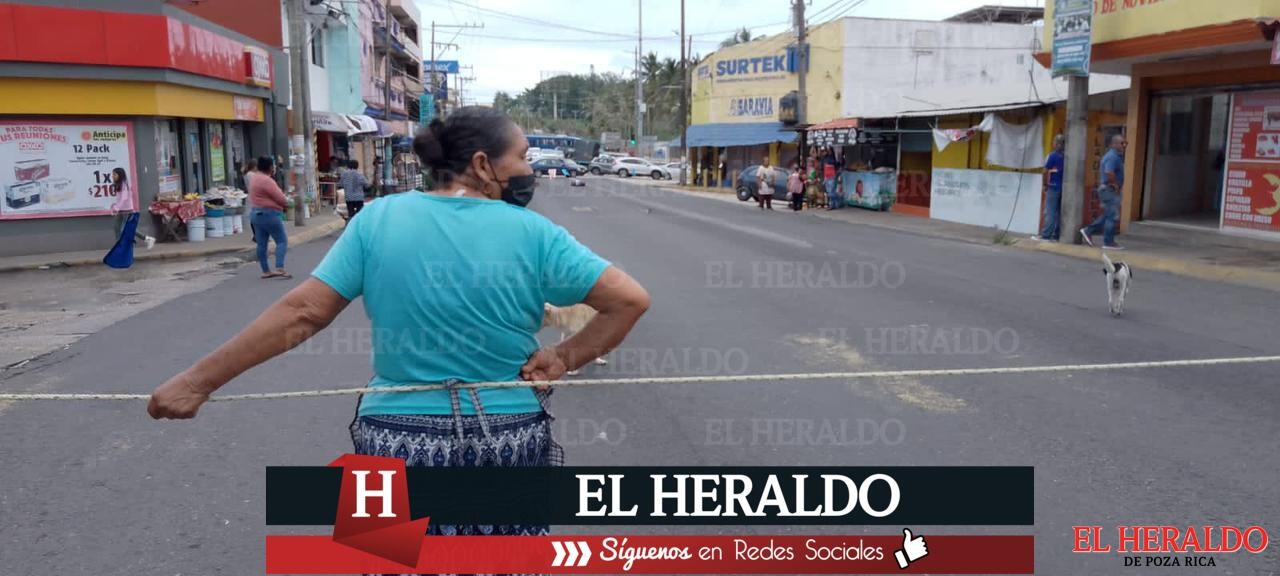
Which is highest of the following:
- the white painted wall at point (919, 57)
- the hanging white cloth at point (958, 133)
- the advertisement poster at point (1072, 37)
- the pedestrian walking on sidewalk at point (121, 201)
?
the white painted wall at point (919, 57)

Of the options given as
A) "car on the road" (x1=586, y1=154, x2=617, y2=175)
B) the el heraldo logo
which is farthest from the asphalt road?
"car on the road" (x1=586, y1=154, x2=617, y2=175)

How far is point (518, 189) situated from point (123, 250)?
13.6 m

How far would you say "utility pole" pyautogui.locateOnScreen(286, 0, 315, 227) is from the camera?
2178 centimetres

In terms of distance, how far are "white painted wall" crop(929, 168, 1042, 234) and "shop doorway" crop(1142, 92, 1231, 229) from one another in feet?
6.93

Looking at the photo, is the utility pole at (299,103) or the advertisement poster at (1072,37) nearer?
the advertisement poster at (1072,37)

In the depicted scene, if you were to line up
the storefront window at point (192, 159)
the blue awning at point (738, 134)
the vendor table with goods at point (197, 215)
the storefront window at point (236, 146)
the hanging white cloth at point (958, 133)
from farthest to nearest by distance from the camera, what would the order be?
the blue awning at point (738, 134) < the storefront window at point (236, 146) < the hanging white cloth at point (958, 133) < the storefront window at point (192, 159) < the vendor table with goods at point (197, 215)

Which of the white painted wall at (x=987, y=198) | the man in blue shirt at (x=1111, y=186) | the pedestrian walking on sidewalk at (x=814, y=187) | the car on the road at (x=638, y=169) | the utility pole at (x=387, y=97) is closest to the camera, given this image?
the man in blue shirt at (x=1111, y=186)

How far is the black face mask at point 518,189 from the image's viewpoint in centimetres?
261

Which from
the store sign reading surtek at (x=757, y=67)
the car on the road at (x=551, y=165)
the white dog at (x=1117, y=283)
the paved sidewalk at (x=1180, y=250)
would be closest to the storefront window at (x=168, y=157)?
the paved sidewalk at (x=1180, y=250)

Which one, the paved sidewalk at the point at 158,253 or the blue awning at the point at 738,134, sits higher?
the blue awning at the point at 738,134

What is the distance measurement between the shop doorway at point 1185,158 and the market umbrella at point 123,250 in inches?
688

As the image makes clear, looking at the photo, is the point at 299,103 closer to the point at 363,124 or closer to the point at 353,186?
the point at 353,186

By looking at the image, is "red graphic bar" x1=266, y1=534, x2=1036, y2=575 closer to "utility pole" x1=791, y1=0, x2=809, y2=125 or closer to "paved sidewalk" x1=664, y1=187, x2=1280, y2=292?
"paved sidewalk" x1=664, y1=187, x2=1280, y2=292

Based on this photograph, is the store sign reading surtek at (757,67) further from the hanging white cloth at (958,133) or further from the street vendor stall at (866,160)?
the hanging white cloth at (958,133)
